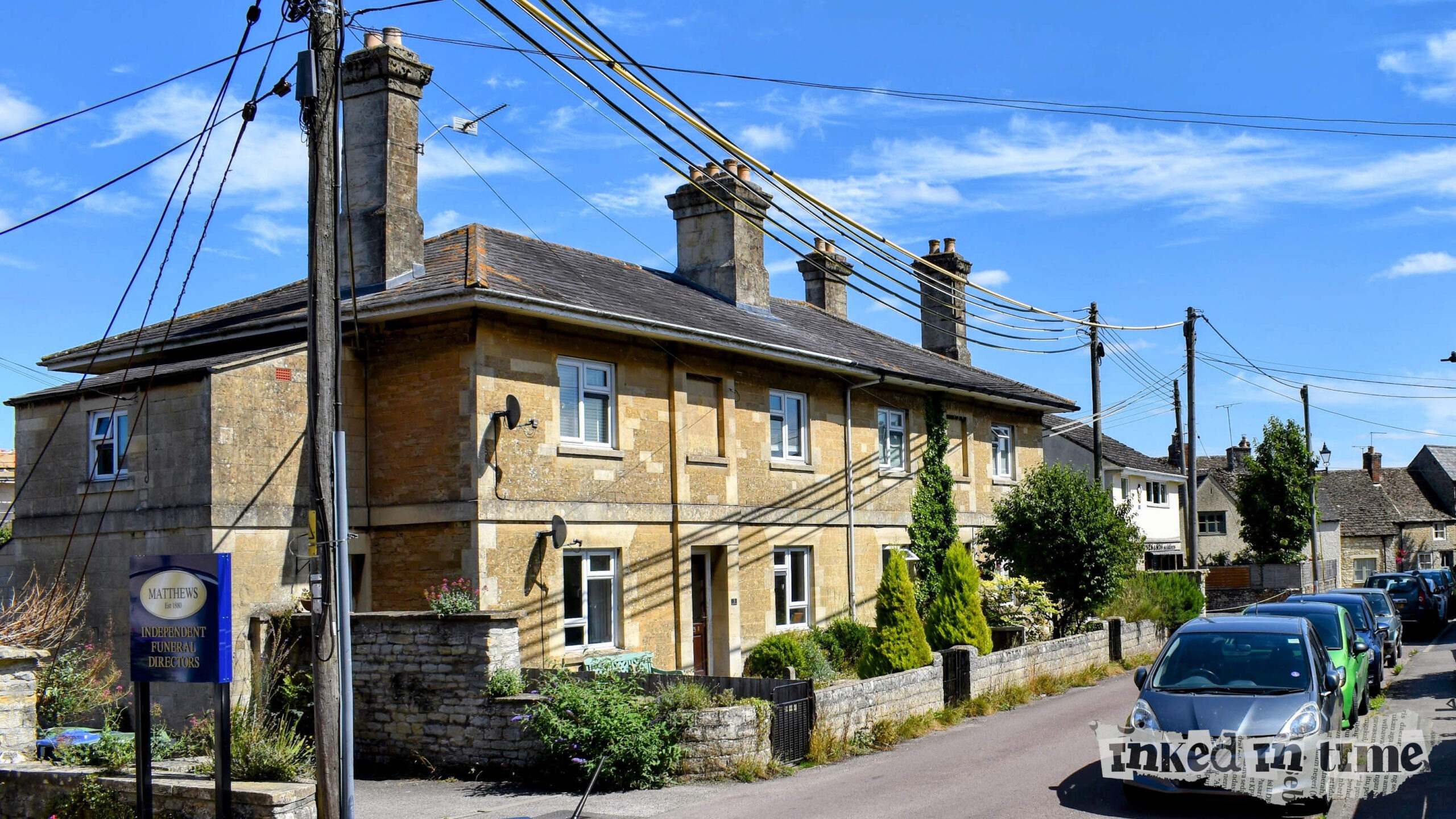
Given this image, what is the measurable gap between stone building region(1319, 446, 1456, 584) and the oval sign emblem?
204ft

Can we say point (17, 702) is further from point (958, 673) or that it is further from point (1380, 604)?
point (1380, 604)

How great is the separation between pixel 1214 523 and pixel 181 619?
189ft

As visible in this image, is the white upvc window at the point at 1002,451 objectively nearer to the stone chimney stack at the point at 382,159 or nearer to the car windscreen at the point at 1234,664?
the stone chimney stack at the point at 382,159

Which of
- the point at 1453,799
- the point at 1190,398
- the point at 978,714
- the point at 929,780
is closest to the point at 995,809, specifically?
the point at 929,780

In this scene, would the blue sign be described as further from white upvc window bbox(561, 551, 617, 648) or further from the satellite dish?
white upvc window bbox(561, 551, 617, 648)

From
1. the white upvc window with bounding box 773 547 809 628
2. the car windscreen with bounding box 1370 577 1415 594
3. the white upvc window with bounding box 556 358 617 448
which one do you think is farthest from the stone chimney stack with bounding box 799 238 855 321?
the car windscreen with bounding box 1370 577 1415 594

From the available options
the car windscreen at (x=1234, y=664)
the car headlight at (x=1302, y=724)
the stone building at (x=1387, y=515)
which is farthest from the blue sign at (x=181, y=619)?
the stone building at (x=1387, y=515)

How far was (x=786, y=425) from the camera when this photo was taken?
74.1ft

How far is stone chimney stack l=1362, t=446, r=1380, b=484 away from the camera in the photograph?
2817 inches

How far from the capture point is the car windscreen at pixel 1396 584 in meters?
33.8

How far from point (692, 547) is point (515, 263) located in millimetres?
5304

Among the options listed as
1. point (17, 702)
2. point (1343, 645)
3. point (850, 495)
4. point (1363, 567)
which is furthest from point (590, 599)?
point (1363, 567)

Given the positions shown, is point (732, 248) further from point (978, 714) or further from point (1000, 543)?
point (978, 714)

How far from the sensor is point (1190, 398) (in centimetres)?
3412
